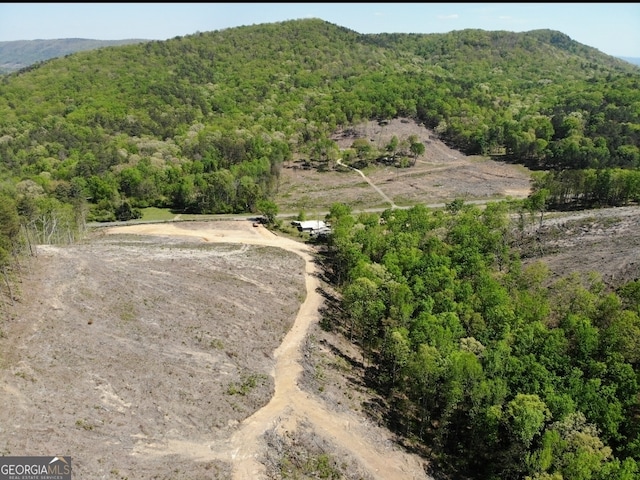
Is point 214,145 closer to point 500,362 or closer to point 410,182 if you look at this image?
point 410,182

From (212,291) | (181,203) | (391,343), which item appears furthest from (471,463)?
(181,203)

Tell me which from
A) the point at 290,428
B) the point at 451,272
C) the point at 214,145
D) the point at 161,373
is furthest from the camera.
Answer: the point at 214,145

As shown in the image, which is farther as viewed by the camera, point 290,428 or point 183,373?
point 183,373

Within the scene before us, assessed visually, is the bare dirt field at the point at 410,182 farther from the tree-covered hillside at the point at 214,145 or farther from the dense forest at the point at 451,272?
the tree-covered hillside at the point at 214,145

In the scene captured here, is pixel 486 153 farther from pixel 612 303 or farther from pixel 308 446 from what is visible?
pixel 308 446

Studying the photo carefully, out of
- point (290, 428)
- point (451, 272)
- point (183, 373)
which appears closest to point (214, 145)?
point (451, 272)

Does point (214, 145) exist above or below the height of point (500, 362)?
above

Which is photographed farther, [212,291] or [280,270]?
[280,270]
